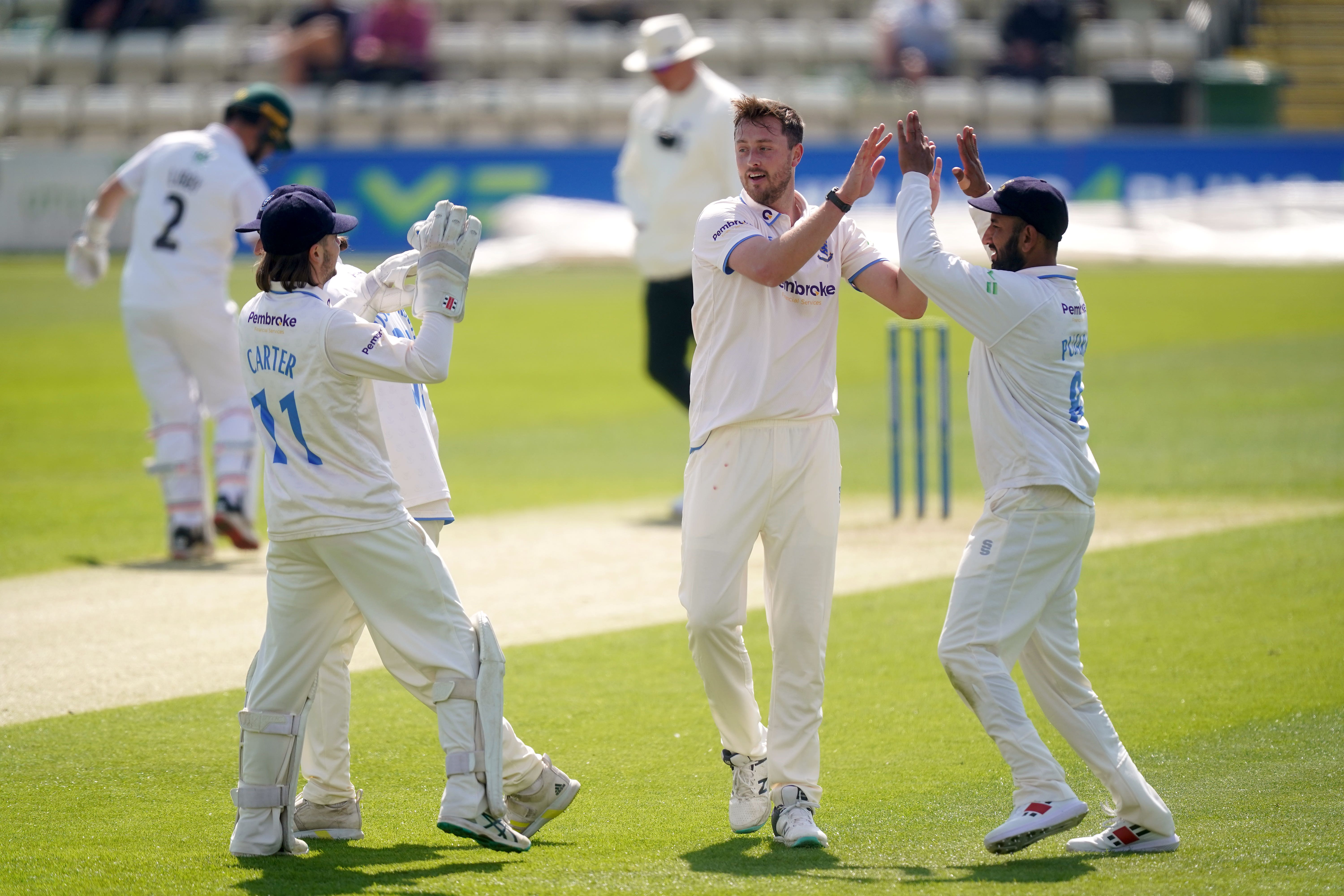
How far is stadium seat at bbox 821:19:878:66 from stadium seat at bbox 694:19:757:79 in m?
1.27

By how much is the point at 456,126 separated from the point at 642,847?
19.5m

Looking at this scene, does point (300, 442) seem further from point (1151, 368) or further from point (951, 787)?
point (1151, 368)

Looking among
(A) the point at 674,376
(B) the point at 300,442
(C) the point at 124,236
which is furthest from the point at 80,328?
(B) the point at 300,442

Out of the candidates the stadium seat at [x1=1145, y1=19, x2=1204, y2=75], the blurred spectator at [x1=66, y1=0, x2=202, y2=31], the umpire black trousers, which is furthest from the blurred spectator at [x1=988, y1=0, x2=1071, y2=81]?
the umpire black trousers

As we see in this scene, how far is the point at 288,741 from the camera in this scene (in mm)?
4188

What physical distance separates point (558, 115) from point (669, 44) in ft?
45.7

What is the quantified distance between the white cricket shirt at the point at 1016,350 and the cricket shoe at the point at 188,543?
5.39 metres

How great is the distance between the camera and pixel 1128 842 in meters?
4.14

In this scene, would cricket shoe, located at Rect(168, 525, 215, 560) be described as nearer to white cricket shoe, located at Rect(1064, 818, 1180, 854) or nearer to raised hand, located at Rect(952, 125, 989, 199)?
raised hand, located at Rect(952, 125, 989, 199)

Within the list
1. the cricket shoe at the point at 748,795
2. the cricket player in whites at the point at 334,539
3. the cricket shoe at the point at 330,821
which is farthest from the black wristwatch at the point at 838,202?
the cricket shoe at the point at 330,821

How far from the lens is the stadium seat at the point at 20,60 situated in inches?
953

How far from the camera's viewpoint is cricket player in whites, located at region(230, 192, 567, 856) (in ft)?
13.5

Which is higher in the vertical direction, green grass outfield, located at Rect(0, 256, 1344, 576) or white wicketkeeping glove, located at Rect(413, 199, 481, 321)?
white wicketkeeping glove, located at Rect(413, 199, 481, 321)

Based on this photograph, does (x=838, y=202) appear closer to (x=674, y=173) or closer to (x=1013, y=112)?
(x=674, y=173)
